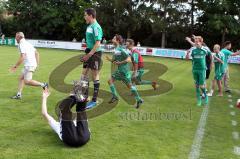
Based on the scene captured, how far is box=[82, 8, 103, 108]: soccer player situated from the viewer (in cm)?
845

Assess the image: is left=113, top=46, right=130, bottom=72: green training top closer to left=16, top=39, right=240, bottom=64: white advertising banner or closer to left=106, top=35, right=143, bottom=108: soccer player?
left=106, top=35, right=143, bottom=108: soccer player

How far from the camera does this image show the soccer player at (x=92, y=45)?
8445 mm

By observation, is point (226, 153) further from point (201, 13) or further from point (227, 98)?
point (201, 13)

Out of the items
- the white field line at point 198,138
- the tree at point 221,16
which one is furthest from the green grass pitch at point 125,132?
the tree at point 221,16

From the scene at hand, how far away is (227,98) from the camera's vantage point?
11984 millimetres

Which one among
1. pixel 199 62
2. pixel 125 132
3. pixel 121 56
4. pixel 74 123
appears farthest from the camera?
pixel 199 62

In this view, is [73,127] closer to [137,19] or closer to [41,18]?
[137,19]

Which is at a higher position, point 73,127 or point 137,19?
point 137,19

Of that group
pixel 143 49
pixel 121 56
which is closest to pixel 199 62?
pixel 121 56

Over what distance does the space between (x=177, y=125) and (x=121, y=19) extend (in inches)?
1707

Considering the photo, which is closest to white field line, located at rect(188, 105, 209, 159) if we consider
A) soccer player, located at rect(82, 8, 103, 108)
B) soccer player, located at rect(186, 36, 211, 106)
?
soccer player, located at rect(186, 36, 211, 106)

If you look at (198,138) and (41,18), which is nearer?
(198,138)

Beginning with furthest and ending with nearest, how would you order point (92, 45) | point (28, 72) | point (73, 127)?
point (28, 72) < point (92, 45) < point (73, 127)

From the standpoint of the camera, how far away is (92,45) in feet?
28.4
